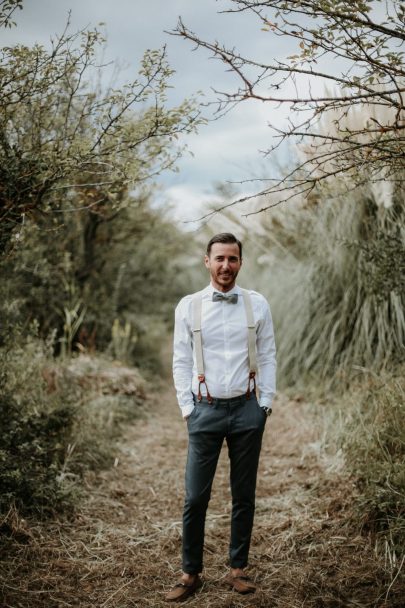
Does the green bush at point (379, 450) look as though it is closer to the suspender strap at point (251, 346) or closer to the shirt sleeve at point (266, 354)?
the shirt sleeve at point (266, 354)

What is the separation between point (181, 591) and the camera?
316cm

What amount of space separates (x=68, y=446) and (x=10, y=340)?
41.6 inches

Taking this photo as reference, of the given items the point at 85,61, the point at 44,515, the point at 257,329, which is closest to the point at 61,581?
the point at 44,515

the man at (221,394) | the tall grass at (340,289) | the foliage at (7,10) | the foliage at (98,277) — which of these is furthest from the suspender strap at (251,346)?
the foliage at (98,277)

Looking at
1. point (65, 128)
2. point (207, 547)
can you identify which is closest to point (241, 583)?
point (207, 547)

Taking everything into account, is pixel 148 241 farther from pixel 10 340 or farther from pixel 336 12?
pixel 336 12

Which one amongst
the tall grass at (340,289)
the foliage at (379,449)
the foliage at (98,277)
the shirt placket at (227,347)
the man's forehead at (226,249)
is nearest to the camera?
the shirt placket at (227,347)

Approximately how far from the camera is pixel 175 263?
14.2 metres

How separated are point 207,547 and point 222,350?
1593mm

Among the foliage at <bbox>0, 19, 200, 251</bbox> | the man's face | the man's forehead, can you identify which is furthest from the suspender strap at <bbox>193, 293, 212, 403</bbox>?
the foliage at <bbox>0, 19, 200, 251</bbox>

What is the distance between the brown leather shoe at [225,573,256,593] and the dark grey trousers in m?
0.07

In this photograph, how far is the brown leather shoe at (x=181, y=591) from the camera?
3143 millimetres

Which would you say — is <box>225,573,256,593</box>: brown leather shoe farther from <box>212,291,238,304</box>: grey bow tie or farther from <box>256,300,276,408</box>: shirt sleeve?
<box>212,291,238,304</box>: grey bow tie

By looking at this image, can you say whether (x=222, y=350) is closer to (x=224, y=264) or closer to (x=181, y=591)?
(x=224, y=264)
